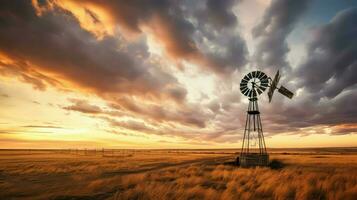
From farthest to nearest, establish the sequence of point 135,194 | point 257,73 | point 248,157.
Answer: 1. point 257,73
2. point 248,157
3. point 135,194

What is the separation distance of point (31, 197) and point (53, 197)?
1.38 metres

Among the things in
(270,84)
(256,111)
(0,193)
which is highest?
(270,84)

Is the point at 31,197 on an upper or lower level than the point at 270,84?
lower

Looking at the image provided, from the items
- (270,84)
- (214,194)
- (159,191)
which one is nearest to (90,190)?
(159,191)

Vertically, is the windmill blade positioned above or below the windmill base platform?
above

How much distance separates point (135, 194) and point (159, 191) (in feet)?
4.22

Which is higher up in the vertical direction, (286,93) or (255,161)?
(286,93)

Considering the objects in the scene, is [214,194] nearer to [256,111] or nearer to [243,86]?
[256,111]

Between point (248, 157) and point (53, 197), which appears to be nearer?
point (53, 197)

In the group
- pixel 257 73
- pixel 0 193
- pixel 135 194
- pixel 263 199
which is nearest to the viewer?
pixel 263 199

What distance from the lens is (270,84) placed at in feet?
99.6

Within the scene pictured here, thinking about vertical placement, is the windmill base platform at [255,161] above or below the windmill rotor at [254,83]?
below

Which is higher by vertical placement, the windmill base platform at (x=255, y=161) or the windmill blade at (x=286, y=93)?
the windmill blade at (x=286, y=93)

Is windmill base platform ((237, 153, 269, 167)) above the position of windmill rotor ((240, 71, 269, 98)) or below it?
below
